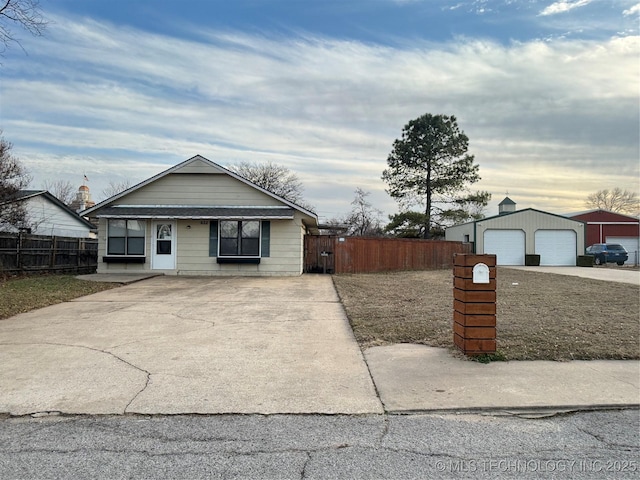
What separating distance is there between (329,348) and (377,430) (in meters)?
2.51

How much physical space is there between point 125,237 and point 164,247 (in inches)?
61.8

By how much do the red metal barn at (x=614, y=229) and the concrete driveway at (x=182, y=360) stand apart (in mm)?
39109

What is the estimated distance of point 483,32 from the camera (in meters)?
11.4

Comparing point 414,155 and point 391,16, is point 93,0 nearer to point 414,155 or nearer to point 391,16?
point 391,16

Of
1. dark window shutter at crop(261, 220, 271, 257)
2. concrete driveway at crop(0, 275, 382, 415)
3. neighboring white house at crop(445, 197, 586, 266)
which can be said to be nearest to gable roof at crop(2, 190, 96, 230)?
dark window shutter at crop(261, 220, 271, 257)

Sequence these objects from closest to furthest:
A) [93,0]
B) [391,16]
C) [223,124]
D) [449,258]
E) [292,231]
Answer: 1. [93,0]
2. [391,16]
3. [292,231]
4. [223,124]
5. [449,258]

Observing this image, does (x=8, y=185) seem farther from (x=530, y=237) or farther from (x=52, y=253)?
(x=530, y=237)

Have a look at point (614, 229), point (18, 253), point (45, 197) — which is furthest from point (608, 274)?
point (45, 197)


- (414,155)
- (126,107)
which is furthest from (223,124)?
(414,155)

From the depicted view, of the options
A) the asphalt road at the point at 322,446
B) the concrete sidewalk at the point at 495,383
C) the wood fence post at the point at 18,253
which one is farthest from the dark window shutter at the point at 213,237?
the asphalt road at the point at 322,446

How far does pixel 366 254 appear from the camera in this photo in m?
20.0

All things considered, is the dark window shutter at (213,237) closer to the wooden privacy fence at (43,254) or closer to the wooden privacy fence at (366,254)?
the wooden privacy fence at (366,254)

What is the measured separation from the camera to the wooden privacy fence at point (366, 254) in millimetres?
19047

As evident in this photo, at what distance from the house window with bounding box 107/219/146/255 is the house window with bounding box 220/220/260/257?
10.8ft
